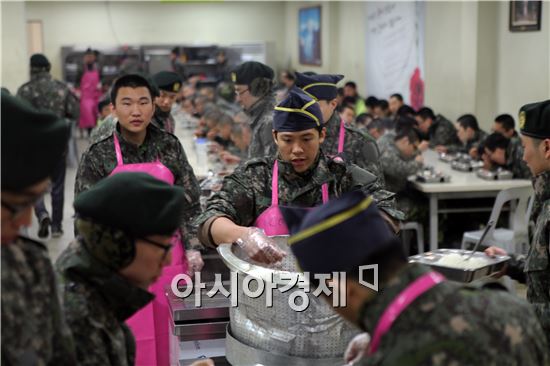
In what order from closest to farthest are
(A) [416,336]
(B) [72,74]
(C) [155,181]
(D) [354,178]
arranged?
1. (A) [416,336]
2. (C) [155,181]
3. (D) [354,178]
4. (B) [72,74]

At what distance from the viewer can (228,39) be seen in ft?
62.8

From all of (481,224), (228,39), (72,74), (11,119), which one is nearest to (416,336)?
(11,119)

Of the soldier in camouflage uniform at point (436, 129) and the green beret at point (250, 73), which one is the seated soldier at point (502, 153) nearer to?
the green beret at point (250, 73)

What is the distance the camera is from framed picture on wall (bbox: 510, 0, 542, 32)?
25.7ft

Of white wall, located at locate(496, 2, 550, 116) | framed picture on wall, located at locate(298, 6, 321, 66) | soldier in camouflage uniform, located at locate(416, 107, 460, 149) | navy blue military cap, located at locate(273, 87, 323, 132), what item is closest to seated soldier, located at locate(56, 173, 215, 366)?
navy blue military cap, located at locate(273, 87, 323, 132)

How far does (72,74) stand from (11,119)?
54.9 ft

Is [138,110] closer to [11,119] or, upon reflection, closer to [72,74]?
[11,119]

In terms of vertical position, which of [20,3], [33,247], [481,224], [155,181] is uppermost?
[20,3]

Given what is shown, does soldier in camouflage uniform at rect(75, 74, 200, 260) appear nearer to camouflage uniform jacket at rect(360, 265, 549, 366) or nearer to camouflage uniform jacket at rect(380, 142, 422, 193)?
camouflage uniform jacket at rect(360, 265, 549, 366)

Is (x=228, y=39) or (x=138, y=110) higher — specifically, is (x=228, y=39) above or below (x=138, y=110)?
above

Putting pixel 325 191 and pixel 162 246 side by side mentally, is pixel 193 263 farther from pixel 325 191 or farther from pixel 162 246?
pixel 162 246

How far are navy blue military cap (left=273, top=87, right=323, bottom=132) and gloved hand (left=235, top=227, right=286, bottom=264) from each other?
0.54 metres

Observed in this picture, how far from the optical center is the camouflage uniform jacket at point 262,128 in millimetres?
4762

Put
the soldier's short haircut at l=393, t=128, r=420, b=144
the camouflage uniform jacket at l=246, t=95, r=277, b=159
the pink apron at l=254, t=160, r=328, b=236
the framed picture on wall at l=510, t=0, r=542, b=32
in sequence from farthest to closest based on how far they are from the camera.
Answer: the framed picture on wall at l=510, t=0, r=542, b=32 → the soldier's short haircut at l=393, t=128, r=420, b=144 → the camouflage uniform jacket at l=246, t=95, r=277, b=159 → the pink apron at l=254, t=160, r=328, b=236
